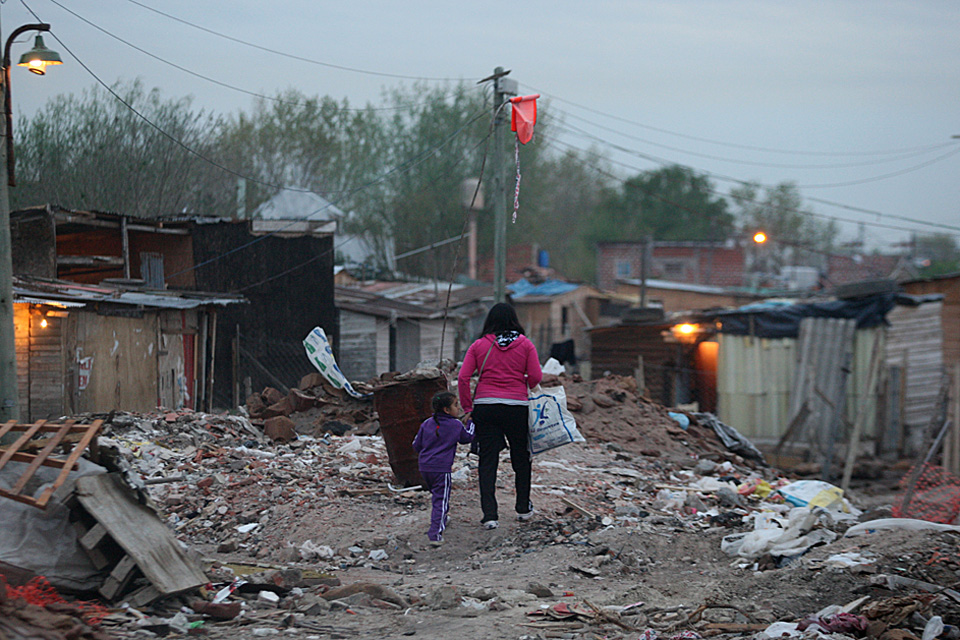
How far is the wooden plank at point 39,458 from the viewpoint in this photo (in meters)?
4.59

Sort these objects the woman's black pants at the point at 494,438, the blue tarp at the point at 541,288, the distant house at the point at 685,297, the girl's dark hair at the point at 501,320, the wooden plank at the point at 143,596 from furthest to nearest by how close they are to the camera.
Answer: the distant house at the point at 685,297
the blue tarp at the point at 541,288
the girl's dark hair at the point at 501,320
the woman's black pants at the point at 494,438
the wooden plank at the point at 143,596

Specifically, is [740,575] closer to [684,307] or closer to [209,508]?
[209,508]

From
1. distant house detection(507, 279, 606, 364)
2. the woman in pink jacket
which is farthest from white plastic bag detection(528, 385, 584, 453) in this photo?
distant house detection(507, 279, 606, 364)

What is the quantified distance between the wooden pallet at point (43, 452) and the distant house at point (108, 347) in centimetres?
881

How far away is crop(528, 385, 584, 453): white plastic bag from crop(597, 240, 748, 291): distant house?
37.5 m

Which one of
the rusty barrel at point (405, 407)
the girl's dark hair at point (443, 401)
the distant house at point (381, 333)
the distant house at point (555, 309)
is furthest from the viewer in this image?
the distant house at point (555, 309)

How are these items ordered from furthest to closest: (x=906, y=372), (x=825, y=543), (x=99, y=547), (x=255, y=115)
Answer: (x=255, y=115) → (x=906, y=372) → (x=825, y=543) → (x=99, y=547)

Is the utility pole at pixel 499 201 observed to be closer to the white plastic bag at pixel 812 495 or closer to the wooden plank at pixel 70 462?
the white plastic bag at pixel 812 495

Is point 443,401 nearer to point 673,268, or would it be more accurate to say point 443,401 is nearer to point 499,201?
point 499,201

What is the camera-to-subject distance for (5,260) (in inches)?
311

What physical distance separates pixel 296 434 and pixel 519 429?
4935 mm

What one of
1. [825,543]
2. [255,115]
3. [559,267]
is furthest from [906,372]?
[559,267]

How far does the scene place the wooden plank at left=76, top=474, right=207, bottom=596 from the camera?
15.2 ft

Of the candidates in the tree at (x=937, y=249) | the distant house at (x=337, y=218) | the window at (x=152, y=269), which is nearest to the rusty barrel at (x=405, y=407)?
the window at (x=152, y=269)
